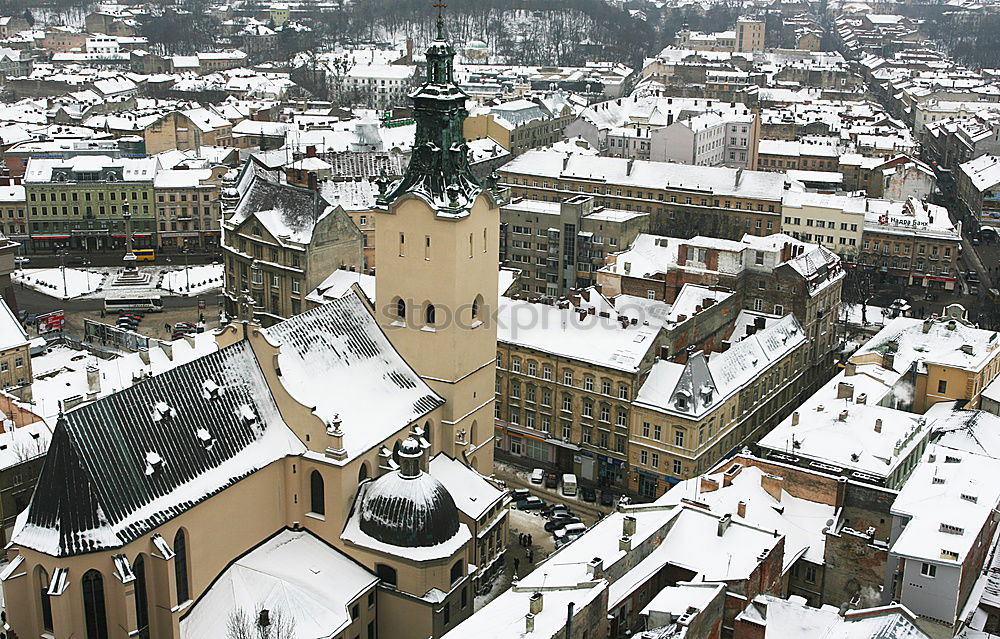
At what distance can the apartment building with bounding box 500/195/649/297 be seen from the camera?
118875 millimetres

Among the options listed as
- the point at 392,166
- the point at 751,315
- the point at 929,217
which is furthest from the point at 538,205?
the point at 929,217

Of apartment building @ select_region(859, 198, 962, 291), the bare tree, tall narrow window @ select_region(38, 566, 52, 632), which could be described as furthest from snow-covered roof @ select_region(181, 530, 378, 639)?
apartment building @ select_region(859, 198, 962, 291)

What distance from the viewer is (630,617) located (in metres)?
51.8

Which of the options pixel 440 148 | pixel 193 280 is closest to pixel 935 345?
pixel 440 148

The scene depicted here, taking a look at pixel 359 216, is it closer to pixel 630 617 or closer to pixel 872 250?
pixel 872 250

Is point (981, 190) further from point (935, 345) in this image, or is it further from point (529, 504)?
point (529, 504)

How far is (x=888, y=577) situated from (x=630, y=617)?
13.2 meters

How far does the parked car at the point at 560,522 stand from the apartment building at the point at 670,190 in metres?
69.3

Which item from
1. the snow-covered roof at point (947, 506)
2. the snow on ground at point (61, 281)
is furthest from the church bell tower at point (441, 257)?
the snow on ground at point (61, 281)

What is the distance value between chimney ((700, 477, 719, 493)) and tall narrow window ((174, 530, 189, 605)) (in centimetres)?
2966

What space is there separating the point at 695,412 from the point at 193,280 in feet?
239

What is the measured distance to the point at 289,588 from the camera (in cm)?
5438

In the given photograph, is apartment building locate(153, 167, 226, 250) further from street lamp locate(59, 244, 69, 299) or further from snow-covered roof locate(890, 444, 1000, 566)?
snow-covered roof locate(890, 444, 1000, 566)

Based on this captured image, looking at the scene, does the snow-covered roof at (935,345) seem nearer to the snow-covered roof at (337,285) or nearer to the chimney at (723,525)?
the chimney at (723,525)
